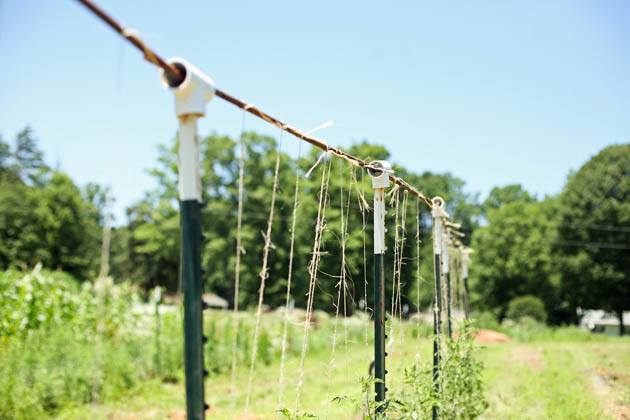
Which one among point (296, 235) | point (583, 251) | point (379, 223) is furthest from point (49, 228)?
point (379, 223)

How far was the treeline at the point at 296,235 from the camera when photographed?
2419cm

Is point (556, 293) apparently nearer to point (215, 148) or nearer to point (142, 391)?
point (215, 148)

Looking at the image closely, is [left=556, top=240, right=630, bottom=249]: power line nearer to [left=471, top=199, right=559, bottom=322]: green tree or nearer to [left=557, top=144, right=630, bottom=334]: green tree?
[left=557, top=144, right=630, bottom=334]: green tree

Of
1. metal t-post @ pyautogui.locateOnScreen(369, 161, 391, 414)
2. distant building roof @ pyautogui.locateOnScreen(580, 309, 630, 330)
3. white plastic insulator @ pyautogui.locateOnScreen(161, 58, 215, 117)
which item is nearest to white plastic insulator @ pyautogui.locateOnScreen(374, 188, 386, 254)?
metal t-post @ pyautogui.locateOnScreen(369, 161, 391, 414)

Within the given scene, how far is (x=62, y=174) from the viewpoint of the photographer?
114 ft

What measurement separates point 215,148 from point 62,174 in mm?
12705

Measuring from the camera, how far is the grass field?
486cm

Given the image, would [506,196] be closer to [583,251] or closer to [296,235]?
[583,251]

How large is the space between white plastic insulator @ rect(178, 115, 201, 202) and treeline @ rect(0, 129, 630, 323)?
66.7 ft

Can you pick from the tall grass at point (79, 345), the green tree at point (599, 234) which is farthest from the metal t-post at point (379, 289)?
the green tree at point (599, 234)

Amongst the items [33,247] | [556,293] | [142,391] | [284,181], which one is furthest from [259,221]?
[142,391]

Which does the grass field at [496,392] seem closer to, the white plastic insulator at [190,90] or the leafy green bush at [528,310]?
the white plastic insulator at [190,90]

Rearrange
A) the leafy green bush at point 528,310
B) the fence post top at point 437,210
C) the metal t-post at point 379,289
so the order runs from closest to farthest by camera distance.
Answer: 1. the metal t-post at point 379,289
2. the fence post top at point 437,210
3. the leafy green bush at point 528,310

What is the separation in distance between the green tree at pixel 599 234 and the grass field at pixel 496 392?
50.5ft
